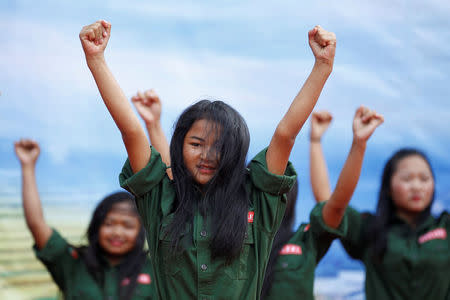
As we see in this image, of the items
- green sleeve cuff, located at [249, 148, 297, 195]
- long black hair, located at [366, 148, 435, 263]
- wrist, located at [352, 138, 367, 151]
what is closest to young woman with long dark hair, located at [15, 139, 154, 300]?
long black hair, located at [366, 148, 435, 263]

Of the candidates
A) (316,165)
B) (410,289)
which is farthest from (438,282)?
(316,165)

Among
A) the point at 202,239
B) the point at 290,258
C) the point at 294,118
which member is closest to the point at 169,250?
the point at 202,239

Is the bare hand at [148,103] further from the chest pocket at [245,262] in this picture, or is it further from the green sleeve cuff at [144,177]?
the chest pocket at [245,262]

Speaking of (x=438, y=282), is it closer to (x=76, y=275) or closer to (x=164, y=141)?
(x=164, y=141)

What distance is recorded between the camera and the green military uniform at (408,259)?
2338 millimetres

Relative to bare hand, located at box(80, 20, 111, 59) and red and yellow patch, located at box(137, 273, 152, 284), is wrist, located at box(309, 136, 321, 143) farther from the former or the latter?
bare hand, located at box(80, 20, 111, 59)

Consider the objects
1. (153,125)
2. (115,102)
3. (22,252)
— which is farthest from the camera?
(22,252)

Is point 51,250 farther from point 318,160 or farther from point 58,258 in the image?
point 318,160

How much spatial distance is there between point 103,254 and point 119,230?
0.14 m

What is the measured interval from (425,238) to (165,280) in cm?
139

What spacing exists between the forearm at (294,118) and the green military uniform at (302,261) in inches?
31.2

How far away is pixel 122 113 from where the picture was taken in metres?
1.39

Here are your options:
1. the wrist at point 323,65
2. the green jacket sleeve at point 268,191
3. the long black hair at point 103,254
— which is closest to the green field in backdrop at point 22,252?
the long black hair at point 103,254

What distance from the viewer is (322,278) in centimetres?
314
